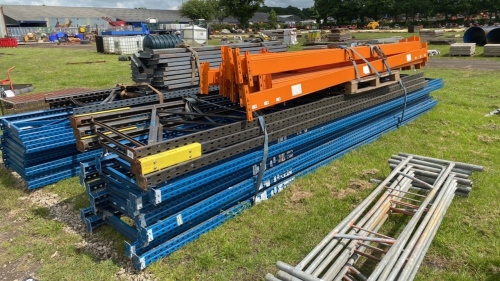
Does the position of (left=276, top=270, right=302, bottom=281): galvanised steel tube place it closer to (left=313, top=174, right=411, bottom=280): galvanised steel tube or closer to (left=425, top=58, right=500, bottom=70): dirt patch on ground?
(left=313, top=174, right=411, bottom=280): galvanised steel tube

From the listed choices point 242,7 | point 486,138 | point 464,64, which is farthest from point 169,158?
point 242,7

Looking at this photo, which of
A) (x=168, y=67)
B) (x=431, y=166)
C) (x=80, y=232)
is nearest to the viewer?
(x=80, y=232)

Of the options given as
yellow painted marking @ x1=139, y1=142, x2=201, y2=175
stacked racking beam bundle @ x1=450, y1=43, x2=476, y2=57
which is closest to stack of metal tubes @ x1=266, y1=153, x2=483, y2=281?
yellow painted marking @ x1=139, y1=142, x2=201, y2=175

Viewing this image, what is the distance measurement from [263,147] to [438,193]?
2.27 m

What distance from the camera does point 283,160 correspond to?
17.5 ft

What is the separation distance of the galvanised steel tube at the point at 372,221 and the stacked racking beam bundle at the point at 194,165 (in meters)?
1.46

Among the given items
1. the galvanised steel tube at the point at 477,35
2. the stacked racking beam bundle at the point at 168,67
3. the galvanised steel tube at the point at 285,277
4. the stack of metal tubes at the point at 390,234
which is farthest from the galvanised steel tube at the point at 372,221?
the galvanised steel tube at the point at 477,35

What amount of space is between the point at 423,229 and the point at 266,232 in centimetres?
169

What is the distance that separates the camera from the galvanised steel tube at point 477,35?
912 inches

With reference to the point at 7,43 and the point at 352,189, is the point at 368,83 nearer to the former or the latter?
the point at 352,189

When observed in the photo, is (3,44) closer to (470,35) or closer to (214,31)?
(214,31)

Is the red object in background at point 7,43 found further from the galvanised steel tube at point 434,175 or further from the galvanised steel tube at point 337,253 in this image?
the galvanised steel tube at point 337,253

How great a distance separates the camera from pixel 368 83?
7.33 m

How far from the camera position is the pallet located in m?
6.42
